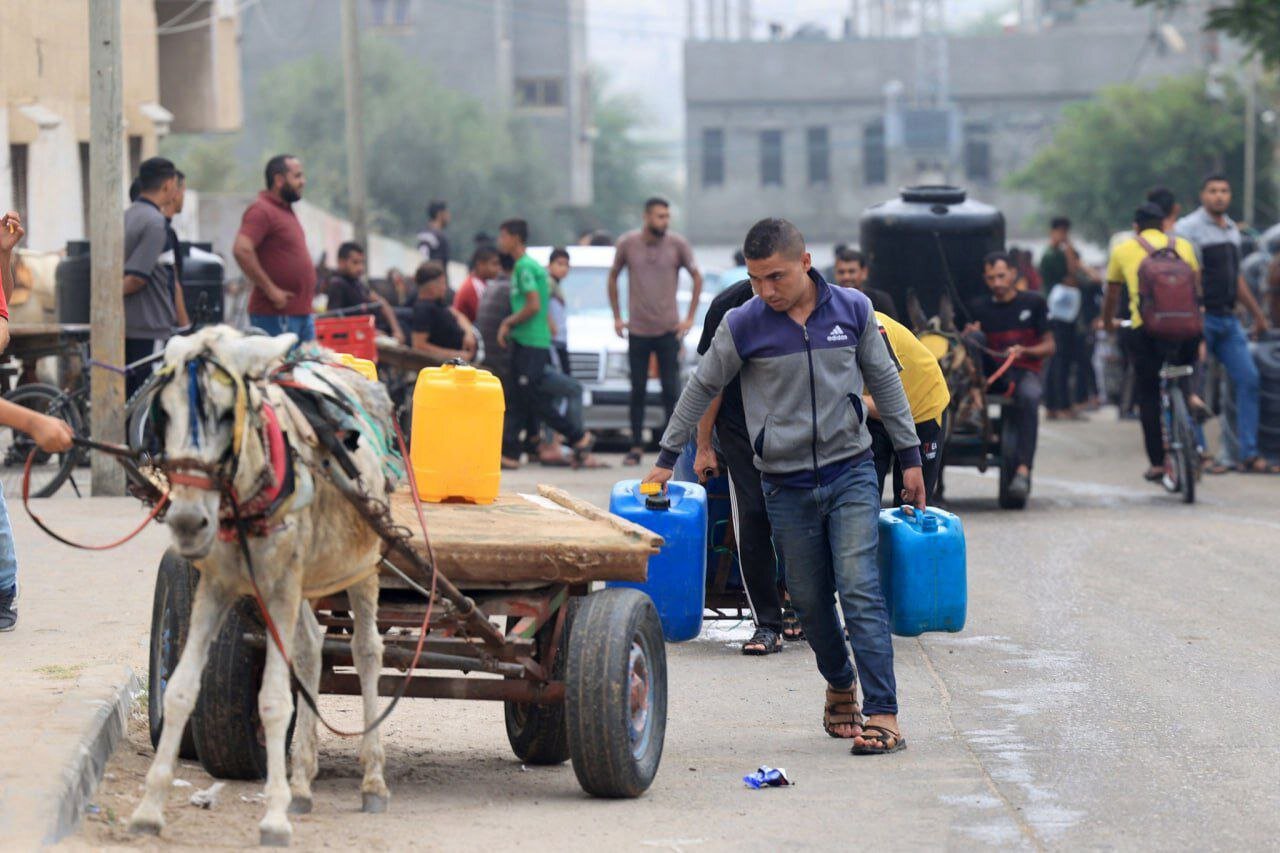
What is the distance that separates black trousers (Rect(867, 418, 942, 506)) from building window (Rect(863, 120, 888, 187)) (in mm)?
69628

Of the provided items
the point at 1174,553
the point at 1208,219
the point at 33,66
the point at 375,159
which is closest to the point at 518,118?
the point at 375,159

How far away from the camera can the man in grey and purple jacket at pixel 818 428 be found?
745 centimetres

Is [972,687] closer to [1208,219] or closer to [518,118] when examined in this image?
[1208,219]

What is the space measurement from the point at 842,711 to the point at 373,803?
2.12 m

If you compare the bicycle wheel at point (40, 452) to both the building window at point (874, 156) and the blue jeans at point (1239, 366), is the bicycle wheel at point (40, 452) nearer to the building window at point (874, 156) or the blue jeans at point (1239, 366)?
the blue jeans at point (1239, 366)

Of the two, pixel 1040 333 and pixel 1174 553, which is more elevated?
pixel 1040 333

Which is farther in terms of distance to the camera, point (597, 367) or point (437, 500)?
point (597, 367)

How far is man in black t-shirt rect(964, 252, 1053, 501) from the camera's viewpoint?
48.2 feet

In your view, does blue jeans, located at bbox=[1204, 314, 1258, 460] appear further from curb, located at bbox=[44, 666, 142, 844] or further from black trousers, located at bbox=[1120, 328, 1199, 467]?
curb, located at bbox=[44, 666, 142, 844]

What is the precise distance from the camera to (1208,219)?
16.9 meters

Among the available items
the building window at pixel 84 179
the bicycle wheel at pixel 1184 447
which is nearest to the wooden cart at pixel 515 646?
the bicycle wheel at pixel 1184 447

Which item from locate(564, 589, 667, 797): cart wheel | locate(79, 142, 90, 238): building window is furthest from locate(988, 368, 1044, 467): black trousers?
locate(79, 142, 90, 238): building window

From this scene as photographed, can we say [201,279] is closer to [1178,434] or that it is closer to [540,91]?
[1178,434]

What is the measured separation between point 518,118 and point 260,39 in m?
10.1
